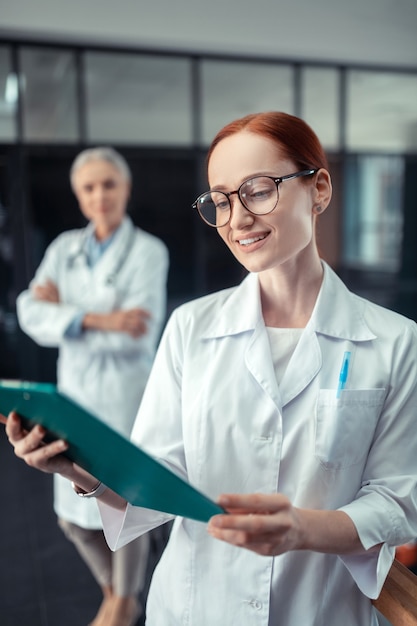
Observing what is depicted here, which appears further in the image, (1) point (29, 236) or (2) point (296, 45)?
(1) point (29, 236)

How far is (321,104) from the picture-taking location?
3.58 meters

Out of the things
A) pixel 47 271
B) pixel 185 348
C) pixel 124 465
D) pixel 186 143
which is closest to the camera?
pixel 124 465

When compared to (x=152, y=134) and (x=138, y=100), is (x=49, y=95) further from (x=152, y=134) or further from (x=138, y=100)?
(x=152, y=134)

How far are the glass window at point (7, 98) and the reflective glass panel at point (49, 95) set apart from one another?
63 mm

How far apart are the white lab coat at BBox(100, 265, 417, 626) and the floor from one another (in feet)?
2.51

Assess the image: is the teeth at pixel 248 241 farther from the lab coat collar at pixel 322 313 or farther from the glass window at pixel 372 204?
the glass window at pixel 372 204

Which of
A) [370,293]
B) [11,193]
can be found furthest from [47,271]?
[370,293]

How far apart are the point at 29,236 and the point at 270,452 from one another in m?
3.34

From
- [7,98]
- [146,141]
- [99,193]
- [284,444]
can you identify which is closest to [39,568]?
[99,193]

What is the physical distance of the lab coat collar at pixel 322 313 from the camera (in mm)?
890

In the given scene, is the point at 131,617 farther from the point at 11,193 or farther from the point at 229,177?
the point at 11,193

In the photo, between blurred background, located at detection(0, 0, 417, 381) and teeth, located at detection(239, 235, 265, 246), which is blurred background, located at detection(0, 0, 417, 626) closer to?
blurred background, located at detection(0, 0, 417, 381)

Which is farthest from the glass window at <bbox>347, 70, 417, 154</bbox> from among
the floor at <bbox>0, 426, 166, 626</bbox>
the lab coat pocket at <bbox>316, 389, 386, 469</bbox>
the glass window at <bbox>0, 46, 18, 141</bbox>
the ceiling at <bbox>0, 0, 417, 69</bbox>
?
the glass window at <bbox>0, 46, 18, 141</bbox>

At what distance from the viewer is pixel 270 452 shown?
858mm
